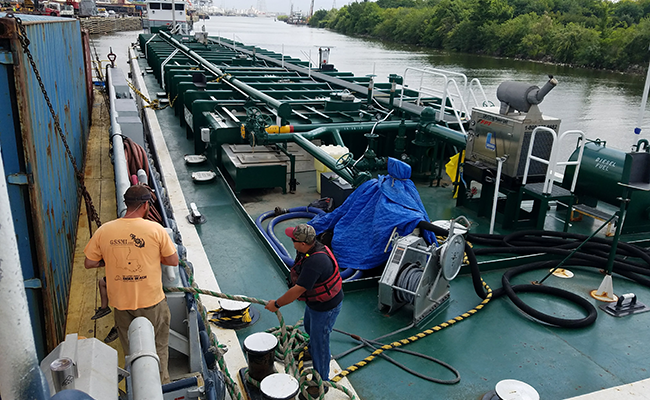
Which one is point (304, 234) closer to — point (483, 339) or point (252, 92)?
point (483, 339)

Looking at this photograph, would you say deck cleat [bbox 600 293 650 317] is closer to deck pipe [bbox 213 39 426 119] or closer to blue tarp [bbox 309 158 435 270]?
blue tarp [bbox 309 158 435 270]

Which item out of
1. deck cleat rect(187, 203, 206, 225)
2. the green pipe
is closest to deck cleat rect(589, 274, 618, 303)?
the green pipe

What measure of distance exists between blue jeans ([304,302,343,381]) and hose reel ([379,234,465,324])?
3.61 ft

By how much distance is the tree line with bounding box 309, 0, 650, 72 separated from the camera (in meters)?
35.6

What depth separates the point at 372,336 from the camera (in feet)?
15.3

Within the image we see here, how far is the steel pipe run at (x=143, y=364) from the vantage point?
1620mm

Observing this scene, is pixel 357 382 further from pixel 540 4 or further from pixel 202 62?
pixel 540 4

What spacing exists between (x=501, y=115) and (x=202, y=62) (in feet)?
37.3

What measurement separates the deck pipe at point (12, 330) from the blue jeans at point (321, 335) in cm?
259

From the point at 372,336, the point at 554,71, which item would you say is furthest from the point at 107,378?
the point at 554,71

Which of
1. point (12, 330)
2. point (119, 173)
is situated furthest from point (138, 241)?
point (119, 173)

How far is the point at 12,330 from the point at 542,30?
4999cm

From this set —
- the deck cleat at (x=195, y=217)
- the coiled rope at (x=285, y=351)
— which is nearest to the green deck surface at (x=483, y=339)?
the coiled rope at (x=285, y=351)

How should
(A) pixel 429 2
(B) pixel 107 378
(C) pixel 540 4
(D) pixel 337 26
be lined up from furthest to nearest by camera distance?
(D) pixel 337 26, (A) pixel 429 2, (C) pixel 540 4, (B) pixel 107 378
